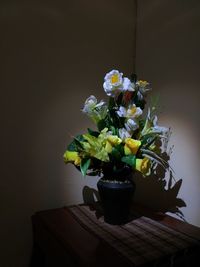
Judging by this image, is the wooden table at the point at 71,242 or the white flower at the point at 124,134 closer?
the wooden table at the point at 71,242

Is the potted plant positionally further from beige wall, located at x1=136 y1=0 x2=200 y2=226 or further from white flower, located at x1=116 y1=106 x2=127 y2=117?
beige wall, located at x1=136 y1=0 x2=200 y2=226

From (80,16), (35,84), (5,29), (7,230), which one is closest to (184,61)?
(80,16)

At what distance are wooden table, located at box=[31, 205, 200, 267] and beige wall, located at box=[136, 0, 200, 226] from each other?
185 mm

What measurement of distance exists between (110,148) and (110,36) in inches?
26.2

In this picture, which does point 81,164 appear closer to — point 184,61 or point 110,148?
point 110,148

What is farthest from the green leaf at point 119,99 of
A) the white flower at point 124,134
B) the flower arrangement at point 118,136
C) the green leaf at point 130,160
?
the green leaf at point 130,160

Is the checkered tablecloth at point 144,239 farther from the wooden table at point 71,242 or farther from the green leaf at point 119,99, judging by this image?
the green leaf at point 119,99

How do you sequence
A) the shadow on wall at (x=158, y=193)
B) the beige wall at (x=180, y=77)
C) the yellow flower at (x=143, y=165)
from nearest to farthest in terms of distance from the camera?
the yellow flower at (x=143, y=165), the beige wall at (x=180, y=77), the shadow on wall at (x=158, y=193)

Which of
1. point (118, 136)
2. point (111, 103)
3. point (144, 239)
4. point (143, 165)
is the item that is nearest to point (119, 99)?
point (111, 103)

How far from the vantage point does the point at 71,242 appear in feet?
2.99

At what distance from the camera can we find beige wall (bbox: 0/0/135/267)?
1.12 metres

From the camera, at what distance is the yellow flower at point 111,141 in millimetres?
958

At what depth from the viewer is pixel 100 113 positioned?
1043 mm

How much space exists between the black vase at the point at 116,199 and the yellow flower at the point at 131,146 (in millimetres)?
128
